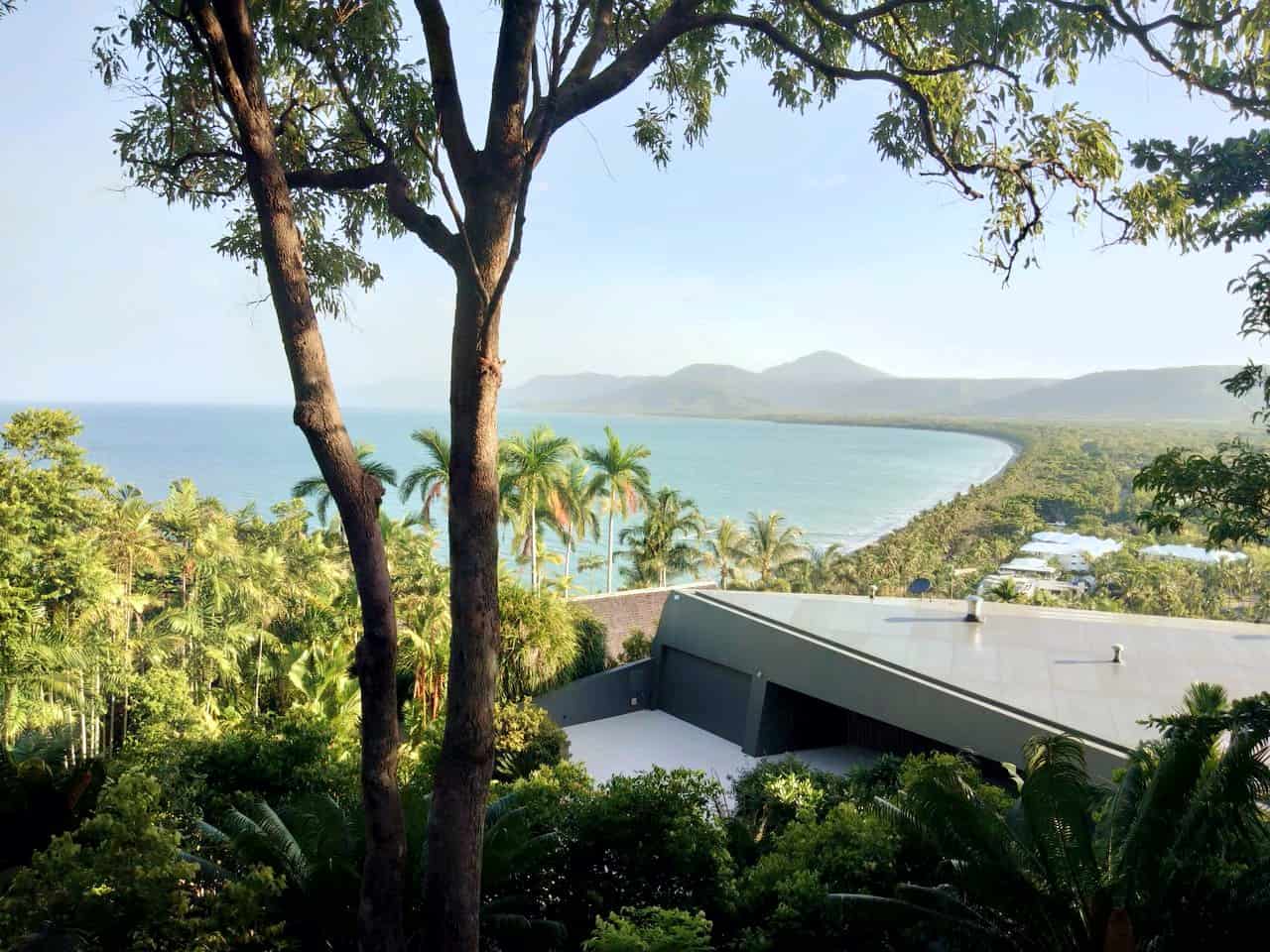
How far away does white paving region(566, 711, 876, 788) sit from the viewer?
12375 millimetres

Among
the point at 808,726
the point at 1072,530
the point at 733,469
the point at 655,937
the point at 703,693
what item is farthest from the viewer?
the point at 733,469

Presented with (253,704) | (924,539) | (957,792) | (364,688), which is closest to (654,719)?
(253,704)

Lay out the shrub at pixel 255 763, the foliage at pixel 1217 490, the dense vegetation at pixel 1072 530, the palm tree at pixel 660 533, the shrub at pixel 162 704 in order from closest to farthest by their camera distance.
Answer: the foliage at pixel 1217 490 → the shrub at pixel 255 763 → the shrub at pixel 162 704 → the palm tree at pixel 660 533 → the dense vegetation at pixel 1072 530

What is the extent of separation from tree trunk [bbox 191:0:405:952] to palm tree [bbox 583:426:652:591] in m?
19.0

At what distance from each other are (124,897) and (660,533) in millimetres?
25633

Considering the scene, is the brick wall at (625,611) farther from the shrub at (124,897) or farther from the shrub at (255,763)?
the shrub at (124,897)

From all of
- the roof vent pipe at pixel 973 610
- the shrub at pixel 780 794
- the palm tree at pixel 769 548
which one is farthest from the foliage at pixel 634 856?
the palm tree at pixel 769 548

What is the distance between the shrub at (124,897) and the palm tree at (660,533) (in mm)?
23600

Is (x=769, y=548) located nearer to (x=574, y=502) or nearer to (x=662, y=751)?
(x=574, y=502)

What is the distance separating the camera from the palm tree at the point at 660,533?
2925 centimetres

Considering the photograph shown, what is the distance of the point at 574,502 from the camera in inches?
900

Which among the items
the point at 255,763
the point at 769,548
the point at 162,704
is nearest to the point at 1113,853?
the point at 255,763

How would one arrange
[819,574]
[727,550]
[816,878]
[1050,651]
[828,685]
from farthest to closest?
[819,574] → [727,550] → [828,685] → [1050,651] → [816,878]

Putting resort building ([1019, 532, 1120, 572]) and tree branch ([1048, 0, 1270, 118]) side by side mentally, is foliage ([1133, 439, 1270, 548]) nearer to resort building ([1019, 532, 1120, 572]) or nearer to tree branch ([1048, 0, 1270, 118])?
tree branch ([1048, 0, 1270, 118])
